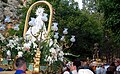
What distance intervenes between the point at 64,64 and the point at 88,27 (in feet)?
98.0

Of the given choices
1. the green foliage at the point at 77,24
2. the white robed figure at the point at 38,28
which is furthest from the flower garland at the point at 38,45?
the green foliage at the point at 77,24

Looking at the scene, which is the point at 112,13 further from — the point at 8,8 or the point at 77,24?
the point at 8,8

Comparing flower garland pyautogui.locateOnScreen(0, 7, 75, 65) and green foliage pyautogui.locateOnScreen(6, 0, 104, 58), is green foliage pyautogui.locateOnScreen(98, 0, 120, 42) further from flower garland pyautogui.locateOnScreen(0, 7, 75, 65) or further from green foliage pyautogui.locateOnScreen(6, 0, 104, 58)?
green foliage pyautogui.locateOnScreen(6, 0, 104, 58)

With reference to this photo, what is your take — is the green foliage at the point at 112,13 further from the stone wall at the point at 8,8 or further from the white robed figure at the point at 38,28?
the stone wall at the point at 8,8

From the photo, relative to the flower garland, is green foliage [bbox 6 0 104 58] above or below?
below

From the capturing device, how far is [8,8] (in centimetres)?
4838

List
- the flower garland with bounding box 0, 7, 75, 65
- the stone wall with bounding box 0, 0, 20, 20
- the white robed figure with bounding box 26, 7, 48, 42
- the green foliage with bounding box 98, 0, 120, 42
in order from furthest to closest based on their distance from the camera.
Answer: the stone wall with bounding box 0, 0, 20, 20, the green foliage with bounding box 98, 0, 120, 42, the white robed figure with bounding box 26, 7, 48, 42, the flower garland with bounding box 0, 7, 75, 65

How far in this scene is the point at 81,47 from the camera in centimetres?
3509

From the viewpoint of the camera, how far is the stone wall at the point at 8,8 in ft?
152

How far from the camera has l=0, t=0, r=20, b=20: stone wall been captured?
46.2 m

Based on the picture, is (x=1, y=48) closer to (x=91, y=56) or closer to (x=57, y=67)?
(x=57, y=67)

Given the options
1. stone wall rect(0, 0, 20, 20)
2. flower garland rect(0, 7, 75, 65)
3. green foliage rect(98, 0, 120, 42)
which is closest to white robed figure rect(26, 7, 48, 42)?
flower garland rect(0, 7, 75, 65)

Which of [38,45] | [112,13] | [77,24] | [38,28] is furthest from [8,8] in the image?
[38,45]

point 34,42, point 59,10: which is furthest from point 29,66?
point 59,10
